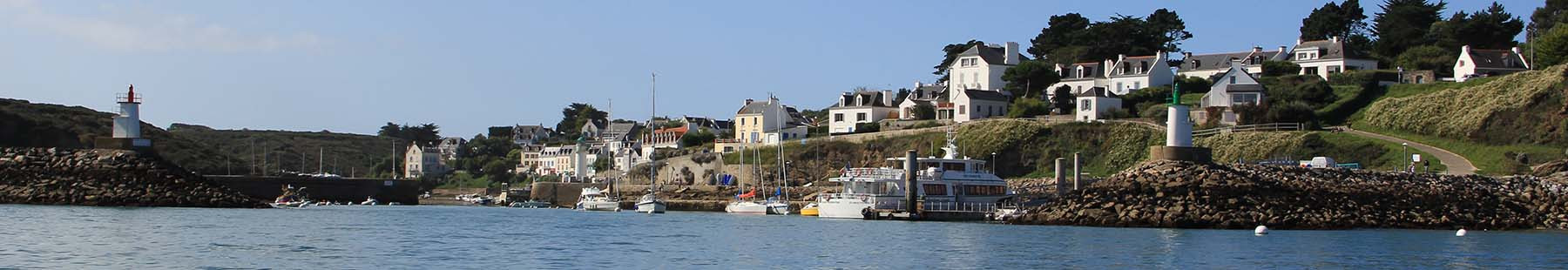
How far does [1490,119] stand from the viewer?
63.6 m

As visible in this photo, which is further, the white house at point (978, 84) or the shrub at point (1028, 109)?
the white house at point (978, 84)

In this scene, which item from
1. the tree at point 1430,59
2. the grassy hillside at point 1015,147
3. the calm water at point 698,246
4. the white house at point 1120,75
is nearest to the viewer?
the calm water at point 698,246

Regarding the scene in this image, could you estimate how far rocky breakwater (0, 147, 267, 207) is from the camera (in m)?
57.1

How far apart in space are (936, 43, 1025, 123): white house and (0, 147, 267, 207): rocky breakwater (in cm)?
3880

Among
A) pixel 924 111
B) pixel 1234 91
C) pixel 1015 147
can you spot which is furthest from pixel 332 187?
pixel 1234 91

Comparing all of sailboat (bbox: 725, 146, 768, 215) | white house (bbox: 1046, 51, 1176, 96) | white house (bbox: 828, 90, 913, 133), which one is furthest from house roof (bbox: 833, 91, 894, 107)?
sailboat (bbox: 725, 146, 768, 215)

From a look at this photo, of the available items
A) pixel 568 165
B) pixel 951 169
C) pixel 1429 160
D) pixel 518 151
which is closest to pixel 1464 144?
pixel 1429 160

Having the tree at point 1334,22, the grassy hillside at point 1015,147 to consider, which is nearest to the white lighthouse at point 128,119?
the grassy hillside at point 1015,147

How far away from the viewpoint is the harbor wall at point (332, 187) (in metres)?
83.6

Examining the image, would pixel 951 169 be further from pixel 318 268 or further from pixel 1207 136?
pixel 318 268

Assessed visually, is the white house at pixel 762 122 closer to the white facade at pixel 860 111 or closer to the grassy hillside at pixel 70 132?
the white facade at pixel 860 111

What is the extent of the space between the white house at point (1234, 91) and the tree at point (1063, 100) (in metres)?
7.88

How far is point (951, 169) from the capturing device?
5875 centimetres

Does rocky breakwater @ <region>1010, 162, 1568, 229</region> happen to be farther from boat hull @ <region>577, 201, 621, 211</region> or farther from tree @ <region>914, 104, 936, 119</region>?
tree @ <region>914, 104, 936, 119</region>
